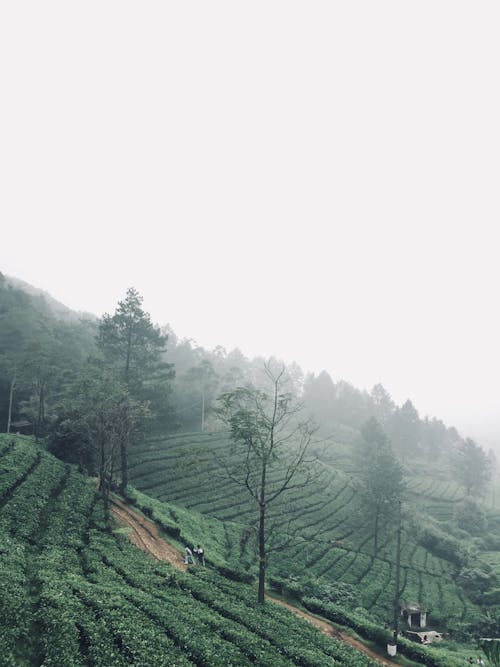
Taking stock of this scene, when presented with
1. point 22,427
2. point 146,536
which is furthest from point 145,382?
point 146,536

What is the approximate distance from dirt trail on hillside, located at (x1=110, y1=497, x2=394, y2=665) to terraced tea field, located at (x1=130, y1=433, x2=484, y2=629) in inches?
263

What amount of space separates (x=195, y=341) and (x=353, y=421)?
63.4 meters

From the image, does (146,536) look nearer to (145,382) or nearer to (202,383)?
(145,382)

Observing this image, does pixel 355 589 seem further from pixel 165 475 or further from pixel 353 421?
pixel 353 421

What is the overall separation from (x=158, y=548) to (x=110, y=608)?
1423cm

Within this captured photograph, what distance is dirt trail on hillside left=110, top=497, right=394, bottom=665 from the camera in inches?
952

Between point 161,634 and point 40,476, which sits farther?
point 40,476

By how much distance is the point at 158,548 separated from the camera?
30.3 m

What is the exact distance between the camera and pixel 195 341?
140m

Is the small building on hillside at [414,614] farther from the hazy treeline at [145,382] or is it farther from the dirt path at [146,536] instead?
the hazy treeline at [145,382]

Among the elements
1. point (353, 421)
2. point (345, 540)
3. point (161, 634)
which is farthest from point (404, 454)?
point (161, 634)

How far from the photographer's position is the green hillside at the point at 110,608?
14391 millimetres

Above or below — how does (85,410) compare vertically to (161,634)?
above

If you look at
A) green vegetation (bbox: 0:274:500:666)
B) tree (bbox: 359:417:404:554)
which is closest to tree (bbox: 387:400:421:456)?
green vegetation (bbox: 0:274:500:666)
